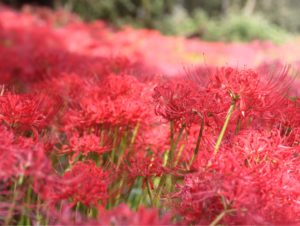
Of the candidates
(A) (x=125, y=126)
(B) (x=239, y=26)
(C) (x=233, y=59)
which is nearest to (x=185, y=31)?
(B) (x=239, y=26)

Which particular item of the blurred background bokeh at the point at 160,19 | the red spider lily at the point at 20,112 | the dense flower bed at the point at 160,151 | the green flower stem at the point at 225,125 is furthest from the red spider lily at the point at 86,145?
the blurred background bokeh at the point at 160,19

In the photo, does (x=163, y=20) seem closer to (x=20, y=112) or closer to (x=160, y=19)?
(x=160, y=19)

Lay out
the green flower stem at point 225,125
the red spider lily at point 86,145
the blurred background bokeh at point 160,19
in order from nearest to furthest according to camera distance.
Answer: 1. the green flower stem at point 225,125
2. the red spider lily at point 86,145
3. the blurred background bokeh at point 160,19

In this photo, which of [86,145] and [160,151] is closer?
[86,145]

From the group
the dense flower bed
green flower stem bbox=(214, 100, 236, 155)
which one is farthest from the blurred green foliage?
green flower stem bbox=(214, 100, 236, 155)

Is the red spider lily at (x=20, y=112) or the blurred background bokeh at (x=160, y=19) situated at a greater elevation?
the blurred background bokeh at (x=160, y=19)

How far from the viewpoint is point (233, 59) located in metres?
5.07

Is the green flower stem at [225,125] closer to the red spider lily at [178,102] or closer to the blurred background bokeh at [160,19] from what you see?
the red spider lily at [178,102]

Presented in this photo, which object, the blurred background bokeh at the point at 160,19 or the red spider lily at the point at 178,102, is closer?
the red spider lily at the point at 178,102

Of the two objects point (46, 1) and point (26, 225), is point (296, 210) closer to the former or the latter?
point (26, 225)

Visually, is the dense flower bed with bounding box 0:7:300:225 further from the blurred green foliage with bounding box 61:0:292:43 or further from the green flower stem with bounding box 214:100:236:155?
the blurred green foliage with bounding box 61:0:292:43

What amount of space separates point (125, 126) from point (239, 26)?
10.5 m

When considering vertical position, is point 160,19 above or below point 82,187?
above

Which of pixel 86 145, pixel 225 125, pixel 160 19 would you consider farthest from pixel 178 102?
pixel 160 19
